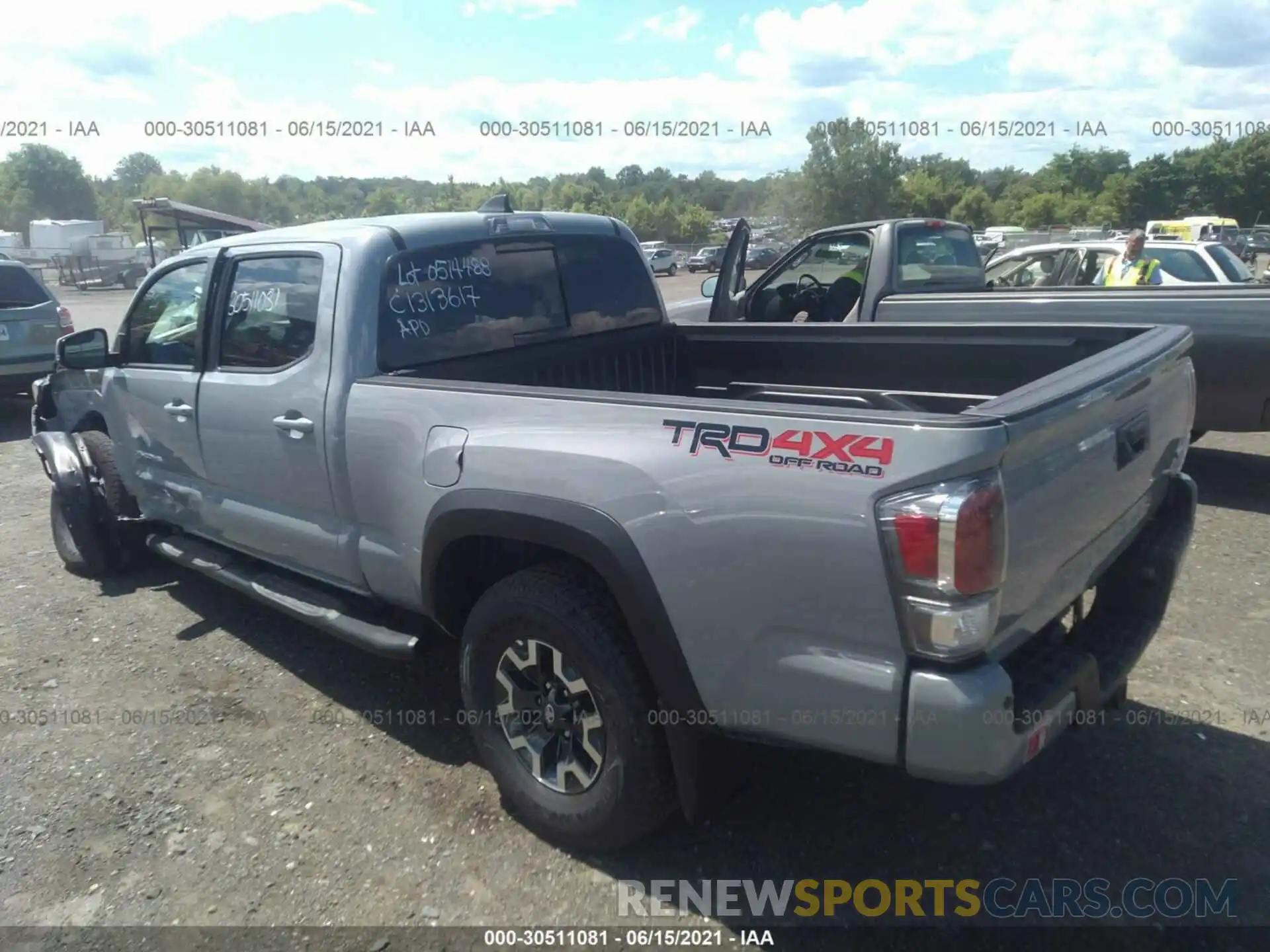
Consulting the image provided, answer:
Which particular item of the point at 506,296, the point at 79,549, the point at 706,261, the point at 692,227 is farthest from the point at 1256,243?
the point at 79,549

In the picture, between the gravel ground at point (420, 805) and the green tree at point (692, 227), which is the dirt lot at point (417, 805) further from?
the green tree at point (692, 227)

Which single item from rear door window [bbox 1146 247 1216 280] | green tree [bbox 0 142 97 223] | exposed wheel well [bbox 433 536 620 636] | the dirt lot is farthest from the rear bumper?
green tree [bbox 0 142 97 223]

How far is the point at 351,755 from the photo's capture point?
139 inches

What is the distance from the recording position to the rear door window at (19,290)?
32.1 feet

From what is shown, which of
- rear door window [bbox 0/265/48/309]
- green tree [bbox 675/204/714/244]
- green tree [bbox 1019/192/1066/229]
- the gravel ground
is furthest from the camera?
green tree [bbox 1019/192/1066/229]

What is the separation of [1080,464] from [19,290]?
1102cm

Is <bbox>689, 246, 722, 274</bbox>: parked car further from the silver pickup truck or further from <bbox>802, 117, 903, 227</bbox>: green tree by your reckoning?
the silver pickup truck

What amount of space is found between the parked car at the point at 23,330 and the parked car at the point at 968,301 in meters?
6.74

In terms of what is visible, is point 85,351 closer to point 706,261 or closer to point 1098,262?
point 1098,262

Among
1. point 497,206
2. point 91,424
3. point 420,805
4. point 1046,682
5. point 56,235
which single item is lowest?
point 420,805

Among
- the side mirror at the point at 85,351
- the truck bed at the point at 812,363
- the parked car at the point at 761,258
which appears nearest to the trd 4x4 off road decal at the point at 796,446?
the truck bed at the point at 812,363

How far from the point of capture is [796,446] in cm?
214

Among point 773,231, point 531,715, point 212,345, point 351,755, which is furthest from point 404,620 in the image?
point 773,231

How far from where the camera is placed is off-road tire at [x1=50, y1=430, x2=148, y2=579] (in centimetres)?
520
